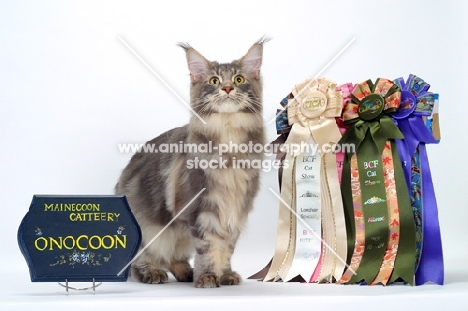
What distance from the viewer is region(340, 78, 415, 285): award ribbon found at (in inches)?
99.8

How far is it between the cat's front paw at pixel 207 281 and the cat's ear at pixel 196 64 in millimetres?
751

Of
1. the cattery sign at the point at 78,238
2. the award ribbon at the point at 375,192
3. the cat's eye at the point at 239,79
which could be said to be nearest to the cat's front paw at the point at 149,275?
the cattery sign at the point at 78,238

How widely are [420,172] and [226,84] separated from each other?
82cm

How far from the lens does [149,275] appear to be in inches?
106

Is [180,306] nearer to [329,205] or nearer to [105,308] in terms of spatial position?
[105,308]

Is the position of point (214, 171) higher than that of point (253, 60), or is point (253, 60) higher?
point (253, 60)

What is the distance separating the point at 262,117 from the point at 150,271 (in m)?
0.77

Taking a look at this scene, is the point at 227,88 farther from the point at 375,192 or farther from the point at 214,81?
the point at 375,192

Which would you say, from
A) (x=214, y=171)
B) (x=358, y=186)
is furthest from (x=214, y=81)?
(x=358, y=186)

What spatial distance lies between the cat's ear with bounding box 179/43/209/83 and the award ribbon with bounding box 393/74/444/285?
Answer: 0.78 meters

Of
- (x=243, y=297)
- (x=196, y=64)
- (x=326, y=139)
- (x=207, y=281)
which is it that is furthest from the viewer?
(x=326, y=139)

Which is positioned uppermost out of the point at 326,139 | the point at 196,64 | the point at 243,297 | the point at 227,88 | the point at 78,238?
the point at 196,64

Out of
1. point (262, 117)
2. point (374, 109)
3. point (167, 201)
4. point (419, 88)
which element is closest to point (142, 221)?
point (167, 201)

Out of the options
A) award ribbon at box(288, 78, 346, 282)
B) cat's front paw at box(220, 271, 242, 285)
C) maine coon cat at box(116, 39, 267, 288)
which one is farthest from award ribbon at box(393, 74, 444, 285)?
cat's front paw at box(220, 271, 242, 285)
